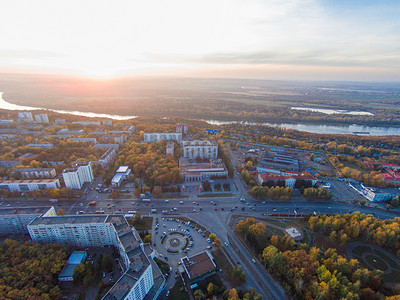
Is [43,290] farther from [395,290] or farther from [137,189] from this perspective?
[395,290]

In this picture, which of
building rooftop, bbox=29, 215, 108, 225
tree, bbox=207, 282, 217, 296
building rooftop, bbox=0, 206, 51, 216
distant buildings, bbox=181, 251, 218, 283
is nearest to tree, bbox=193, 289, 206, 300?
tree, bbox=207, 282, 217, 296

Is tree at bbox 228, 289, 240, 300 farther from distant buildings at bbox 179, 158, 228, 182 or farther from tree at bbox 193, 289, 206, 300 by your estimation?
distant buildings at bbox 179, 158, 228, 182

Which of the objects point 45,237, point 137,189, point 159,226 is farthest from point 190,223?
point 45,237

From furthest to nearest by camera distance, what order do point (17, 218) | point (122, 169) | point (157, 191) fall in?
point (122, 169) → point (157, 191) → point (17, 218)

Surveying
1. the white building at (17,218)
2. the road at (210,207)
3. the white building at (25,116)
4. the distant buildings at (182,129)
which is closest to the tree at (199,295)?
the road at (210,207)

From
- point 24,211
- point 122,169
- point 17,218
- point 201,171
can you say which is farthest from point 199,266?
point 122,169

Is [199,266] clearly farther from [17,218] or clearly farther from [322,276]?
[17,218]
